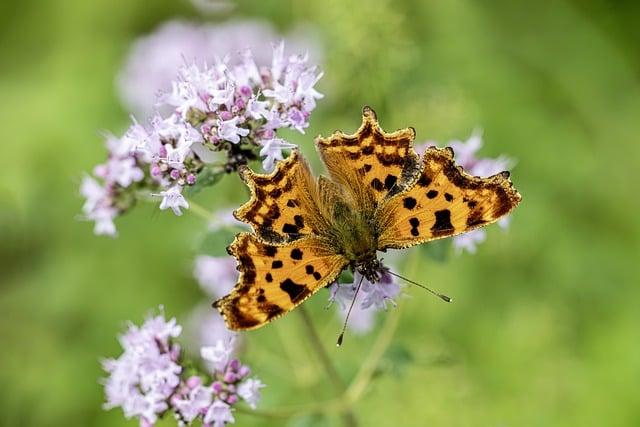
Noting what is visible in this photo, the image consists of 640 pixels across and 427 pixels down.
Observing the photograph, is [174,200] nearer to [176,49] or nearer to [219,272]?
[219,272]

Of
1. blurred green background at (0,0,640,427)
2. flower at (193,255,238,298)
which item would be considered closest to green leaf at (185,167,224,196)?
flower at (193,255,238,298)

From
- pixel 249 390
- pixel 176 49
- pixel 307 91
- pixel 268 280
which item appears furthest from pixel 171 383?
pixel 176 49

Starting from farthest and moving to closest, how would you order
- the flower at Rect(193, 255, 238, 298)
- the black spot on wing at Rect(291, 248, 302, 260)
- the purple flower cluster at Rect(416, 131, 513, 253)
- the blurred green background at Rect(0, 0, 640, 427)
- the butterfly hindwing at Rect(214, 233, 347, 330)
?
the blurred green background at Rect(0, 0, 640, 427) → the flower at Rect(193, 255, 238, 298) → the purple flower cluster at Rect(416, 131, 513, 253) → the black spot on wing at Rect(291, 248, 302, 260) → the butterfly hindwing at Rect(214, 233, 347, 330)

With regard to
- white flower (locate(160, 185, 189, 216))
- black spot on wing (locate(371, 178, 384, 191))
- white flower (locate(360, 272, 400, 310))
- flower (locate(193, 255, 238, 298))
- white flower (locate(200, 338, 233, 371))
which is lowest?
white flower (locate(360, 272, 400, 310))

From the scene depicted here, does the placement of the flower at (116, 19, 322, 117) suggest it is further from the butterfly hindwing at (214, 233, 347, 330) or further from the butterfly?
the butterfly hindwing at (214, 233, 347, 330)

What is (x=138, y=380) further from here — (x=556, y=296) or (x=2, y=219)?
(x=2, y=219)

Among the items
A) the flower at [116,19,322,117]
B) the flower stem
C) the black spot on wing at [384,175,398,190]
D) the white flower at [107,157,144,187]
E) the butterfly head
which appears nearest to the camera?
the butterfly head
